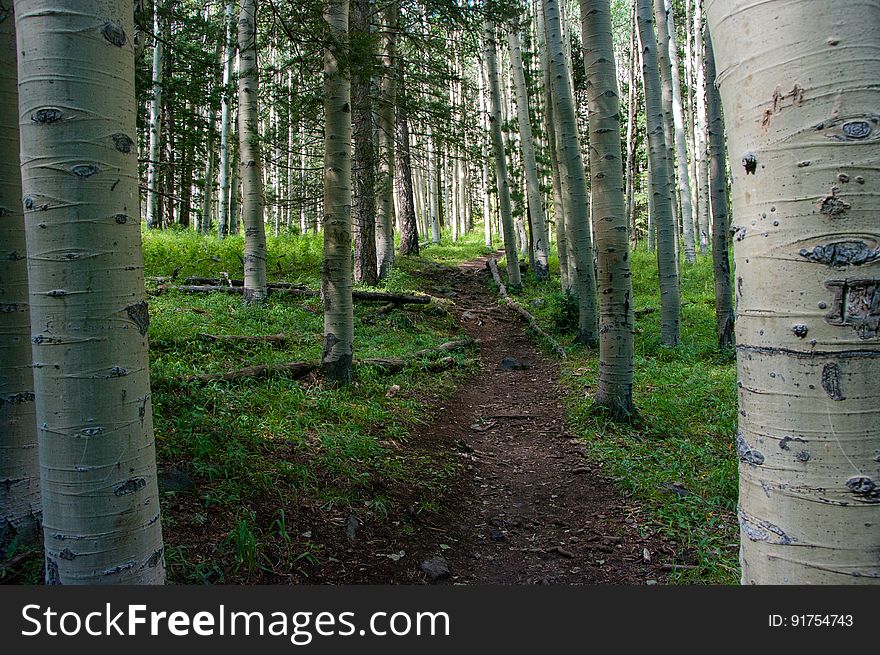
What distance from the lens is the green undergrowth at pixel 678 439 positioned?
150 inches

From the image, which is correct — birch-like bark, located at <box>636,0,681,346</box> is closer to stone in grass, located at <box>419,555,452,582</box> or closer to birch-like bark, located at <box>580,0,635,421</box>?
birch-like bark, located at <box>580,0,635,421</box>

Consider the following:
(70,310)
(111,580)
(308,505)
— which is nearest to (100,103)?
(70,310)

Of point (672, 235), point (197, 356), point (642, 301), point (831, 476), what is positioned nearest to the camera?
point (831, 476)

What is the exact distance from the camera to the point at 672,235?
904cm

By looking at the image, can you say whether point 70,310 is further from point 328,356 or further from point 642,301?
point 642,301

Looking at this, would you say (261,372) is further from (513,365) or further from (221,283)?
(221,283)

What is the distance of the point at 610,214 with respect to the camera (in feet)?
20.1

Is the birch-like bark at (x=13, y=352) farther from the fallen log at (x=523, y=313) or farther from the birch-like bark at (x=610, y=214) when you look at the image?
the fallen log at (x=523, y=313)

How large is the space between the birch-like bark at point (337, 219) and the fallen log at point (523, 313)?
4220mm

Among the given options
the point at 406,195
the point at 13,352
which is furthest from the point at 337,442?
the point at 406,195

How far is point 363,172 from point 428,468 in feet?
26.5

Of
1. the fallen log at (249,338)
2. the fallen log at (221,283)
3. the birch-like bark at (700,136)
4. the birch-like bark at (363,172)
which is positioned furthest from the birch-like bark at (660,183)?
the birch-like bark at (700,136)

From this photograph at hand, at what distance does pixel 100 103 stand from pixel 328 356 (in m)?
4.74

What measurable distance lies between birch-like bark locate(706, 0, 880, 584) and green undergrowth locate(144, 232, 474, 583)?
2833mm
